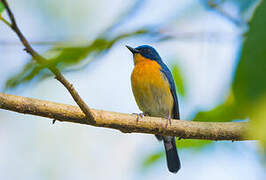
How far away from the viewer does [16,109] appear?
10.1 feet

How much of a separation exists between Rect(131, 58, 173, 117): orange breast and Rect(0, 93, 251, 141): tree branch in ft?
6.77

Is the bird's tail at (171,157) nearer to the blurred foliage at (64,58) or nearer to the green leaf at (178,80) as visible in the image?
the green leaf at (178,80)

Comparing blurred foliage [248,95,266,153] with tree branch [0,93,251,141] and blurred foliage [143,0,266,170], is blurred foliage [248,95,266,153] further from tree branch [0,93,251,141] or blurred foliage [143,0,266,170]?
tree branch [0,93,251,141]

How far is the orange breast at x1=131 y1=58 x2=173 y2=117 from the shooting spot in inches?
234

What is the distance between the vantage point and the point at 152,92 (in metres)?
5.94

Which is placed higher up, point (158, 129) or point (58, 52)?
point (158, 129)

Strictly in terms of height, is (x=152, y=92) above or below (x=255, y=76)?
above

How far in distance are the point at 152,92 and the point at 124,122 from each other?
8.09ft

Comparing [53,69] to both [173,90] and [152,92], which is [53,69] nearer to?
[152,92]

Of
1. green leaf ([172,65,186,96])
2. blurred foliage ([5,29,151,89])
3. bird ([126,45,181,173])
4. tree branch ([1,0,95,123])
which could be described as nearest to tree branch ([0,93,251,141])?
tree branch ([1,0,95,123])

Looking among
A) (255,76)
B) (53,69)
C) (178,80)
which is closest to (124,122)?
(178,80)

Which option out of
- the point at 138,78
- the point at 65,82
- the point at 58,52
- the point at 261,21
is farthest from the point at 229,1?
the point at 138,78

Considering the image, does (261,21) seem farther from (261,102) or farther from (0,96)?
(0,96)

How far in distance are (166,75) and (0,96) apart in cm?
377
